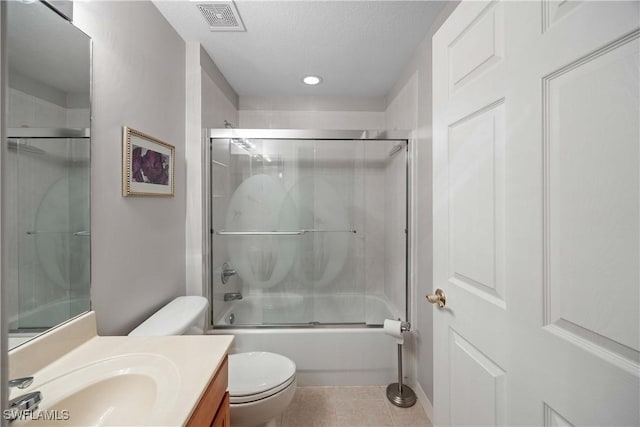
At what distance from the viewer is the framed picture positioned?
48.2 inches

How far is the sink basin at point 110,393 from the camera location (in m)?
0.68

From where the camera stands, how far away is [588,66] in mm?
510

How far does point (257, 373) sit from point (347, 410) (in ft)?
2.25

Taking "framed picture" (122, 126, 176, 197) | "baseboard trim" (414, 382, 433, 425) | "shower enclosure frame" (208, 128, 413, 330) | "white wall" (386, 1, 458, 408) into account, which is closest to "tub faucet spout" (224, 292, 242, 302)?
"shower enclosure frame" (208, 128, 413, 330)

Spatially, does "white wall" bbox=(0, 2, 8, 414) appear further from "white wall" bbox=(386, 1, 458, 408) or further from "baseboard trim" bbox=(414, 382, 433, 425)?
"baseboard trim" bbox=(414, 382, 433, 425)

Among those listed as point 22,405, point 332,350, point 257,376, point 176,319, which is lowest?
point 332,350

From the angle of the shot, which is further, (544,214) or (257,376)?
(257,376)

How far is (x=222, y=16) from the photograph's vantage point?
1.57 meters

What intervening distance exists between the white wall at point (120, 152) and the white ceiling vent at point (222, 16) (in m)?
0.27

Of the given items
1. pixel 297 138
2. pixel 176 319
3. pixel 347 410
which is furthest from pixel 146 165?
pixel 347 410

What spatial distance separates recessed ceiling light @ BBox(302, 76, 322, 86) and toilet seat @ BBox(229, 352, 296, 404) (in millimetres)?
2197

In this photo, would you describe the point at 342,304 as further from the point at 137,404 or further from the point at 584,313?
the point at 584,313

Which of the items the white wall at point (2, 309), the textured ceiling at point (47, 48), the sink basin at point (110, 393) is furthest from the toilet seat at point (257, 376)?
the textured ceiling at point (47, 48)

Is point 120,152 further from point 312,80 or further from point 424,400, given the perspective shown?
point 424,400
